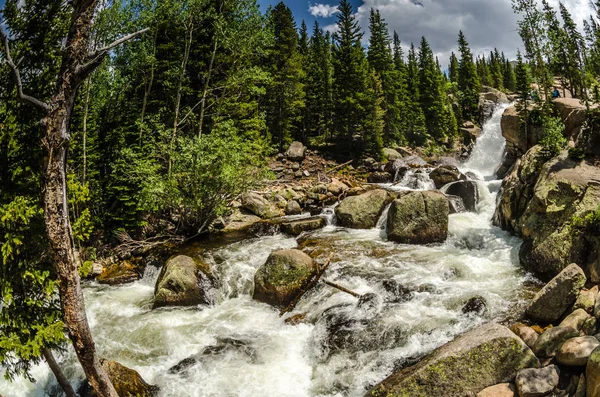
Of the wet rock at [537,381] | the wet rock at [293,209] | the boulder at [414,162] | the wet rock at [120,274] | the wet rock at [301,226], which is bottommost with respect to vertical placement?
the wet rock at [537,381]

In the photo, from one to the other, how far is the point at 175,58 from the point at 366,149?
22.3 meters

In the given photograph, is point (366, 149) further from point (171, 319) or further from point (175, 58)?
point (171, 319)

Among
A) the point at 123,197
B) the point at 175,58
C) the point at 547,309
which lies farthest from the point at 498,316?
the point at 175,58

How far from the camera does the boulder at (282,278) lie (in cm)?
1084

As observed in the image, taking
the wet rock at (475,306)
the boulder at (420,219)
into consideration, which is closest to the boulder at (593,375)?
the wet rock at (475,306)

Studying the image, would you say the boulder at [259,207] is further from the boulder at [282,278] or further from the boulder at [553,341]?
the boulder at [553,341]

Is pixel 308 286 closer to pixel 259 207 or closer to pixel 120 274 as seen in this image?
pixel 120 274

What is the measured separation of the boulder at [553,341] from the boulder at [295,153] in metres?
29.4

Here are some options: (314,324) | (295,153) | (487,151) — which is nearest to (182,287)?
(314,324)

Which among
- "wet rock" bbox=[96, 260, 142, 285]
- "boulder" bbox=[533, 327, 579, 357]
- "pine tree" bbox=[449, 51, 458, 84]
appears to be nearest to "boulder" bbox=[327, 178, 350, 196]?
"wet rock" bbox=[96, 260, 142, 285]

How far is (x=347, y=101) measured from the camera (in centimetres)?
3684

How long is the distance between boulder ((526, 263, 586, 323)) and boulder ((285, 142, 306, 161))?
2815 cm

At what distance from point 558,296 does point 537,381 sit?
2.96 meters

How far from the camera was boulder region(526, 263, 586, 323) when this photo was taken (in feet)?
→ 25.0
